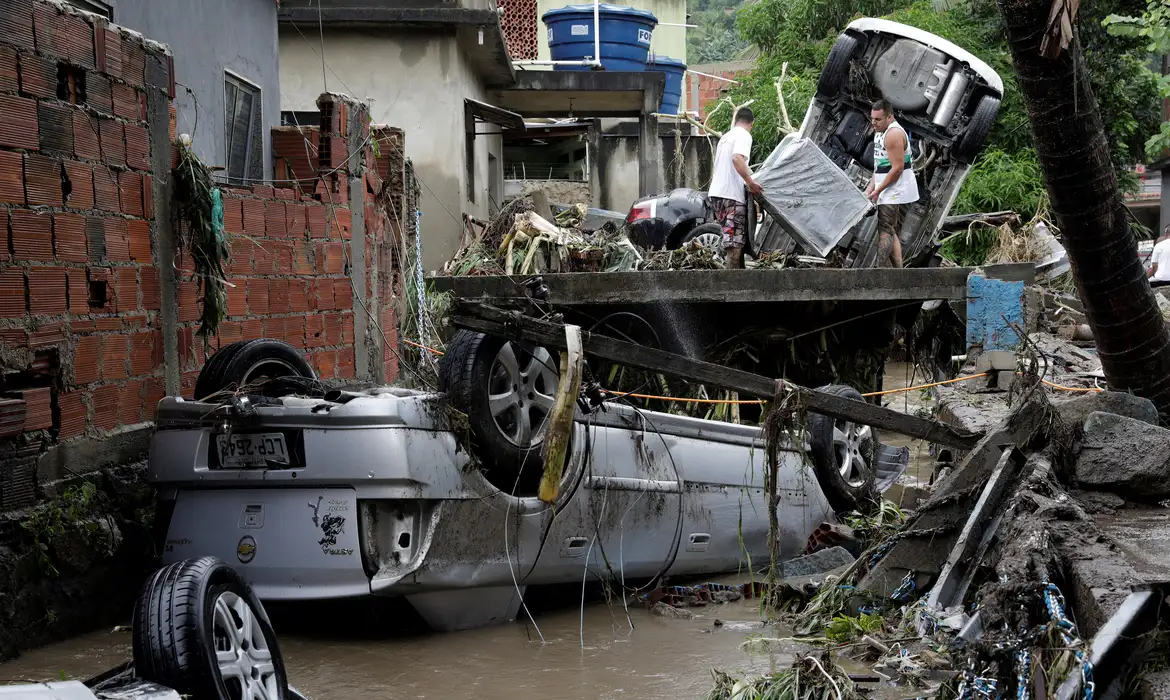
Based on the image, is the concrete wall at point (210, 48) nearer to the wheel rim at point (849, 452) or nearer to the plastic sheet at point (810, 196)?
the plastic sheet at point (810, 196)

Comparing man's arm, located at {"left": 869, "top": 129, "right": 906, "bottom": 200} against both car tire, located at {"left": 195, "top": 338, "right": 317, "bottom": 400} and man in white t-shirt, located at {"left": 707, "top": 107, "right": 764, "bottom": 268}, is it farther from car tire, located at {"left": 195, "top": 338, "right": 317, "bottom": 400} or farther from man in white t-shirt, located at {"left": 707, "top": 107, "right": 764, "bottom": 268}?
car tire, located at {"left": 195, "top": 338, "right": 317, "bottom": 400}

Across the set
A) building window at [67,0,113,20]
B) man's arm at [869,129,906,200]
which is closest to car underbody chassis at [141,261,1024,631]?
building window at [67,0,113,20]

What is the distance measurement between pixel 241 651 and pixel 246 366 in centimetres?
233

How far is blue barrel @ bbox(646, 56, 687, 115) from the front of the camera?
27.8m

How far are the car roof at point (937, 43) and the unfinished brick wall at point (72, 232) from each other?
25.6 feet

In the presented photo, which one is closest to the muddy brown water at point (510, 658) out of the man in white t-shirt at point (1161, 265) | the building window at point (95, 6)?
the building window at point (95, 6)

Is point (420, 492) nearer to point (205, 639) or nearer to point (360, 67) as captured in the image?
point (205, 639)

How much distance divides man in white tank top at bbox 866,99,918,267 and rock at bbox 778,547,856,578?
4.91m

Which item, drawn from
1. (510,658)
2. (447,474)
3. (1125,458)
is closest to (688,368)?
(447,474)

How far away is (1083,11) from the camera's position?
21.9 metres

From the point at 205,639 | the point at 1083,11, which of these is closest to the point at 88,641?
the point at 205,639

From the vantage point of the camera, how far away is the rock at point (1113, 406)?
676cm

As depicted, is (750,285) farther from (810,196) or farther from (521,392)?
(521,392)

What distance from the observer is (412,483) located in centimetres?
519
